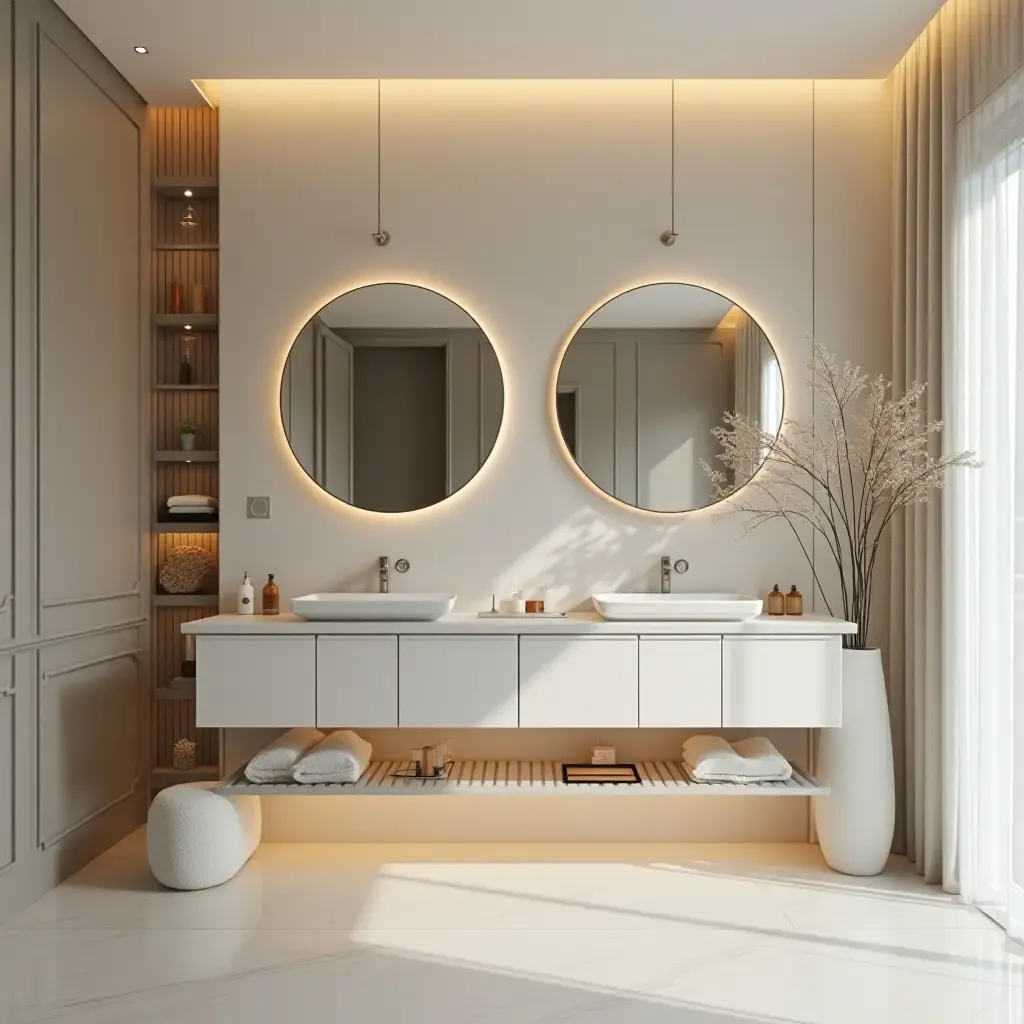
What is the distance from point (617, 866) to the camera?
13.1ft

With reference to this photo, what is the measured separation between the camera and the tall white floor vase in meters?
3.85

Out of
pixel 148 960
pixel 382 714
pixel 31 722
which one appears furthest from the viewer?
pixel 382 714

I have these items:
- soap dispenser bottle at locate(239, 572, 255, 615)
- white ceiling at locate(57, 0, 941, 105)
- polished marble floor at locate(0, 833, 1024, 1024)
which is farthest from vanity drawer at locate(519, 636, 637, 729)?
white ceiling at locate(57, 0, 941, 105)

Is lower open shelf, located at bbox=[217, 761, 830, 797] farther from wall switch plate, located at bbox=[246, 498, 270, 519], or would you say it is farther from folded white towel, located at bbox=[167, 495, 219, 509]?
folded white towel, located at bbox=[167, 495, 219, 509]

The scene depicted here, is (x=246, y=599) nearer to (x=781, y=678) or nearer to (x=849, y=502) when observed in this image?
(x=781, y=678)

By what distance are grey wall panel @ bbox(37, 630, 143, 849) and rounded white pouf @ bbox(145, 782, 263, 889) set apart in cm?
34

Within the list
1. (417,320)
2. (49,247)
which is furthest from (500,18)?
(49,247)

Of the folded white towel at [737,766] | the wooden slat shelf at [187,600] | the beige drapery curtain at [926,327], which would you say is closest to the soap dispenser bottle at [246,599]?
the wooden slat shelf at [187,600]

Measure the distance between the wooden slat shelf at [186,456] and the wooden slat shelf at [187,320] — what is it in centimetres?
55

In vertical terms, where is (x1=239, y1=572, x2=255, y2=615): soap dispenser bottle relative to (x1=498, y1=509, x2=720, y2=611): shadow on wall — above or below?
below

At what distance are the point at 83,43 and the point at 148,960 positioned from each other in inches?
125

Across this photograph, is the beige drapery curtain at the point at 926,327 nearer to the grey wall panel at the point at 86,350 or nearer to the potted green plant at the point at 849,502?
the potted green plant at the point at 849,502

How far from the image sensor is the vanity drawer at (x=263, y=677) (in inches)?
150

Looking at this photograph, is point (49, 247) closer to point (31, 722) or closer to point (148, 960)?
point (31, 722)
